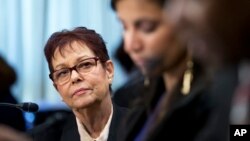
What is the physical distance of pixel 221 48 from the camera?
2.38 feet

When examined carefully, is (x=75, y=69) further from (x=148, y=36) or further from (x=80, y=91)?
(x=148, y=36)

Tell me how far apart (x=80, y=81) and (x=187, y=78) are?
33.2 inches

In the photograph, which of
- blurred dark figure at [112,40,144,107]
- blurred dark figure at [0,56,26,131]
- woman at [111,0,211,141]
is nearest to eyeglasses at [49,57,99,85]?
blurred dark figure at [112,40,144,107]

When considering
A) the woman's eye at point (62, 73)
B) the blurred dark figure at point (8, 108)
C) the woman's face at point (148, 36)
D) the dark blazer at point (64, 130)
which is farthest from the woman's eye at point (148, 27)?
the blurred dark figure at point (8, 108)

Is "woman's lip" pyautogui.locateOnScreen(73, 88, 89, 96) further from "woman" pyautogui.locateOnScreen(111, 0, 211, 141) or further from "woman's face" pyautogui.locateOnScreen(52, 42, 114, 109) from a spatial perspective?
"woman" pyautogui.locateOnScreen(111, 0, 211, 141)

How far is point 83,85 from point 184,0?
983 mm

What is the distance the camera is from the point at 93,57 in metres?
1.76

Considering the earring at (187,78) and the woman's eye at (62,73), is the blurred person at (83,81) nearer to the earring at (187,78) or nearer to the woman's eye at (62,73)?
the woman's eye at (62,73)

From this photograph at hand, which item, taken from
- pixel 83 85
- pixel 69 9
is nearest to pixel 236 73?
pixel 83 85

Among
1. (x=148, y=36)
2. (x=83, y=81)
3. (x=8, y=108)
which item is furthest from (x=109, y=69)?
(x=148, y=36)

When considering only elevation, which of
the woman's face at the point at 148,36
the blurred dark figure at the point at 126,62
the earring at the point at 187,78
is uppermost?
the woman's face at the point at 148,36

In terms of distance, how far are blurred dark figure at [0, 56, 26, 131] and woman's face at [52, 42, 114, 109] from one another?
12.7 inches

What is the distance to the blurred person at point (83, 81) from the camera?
1711 mm

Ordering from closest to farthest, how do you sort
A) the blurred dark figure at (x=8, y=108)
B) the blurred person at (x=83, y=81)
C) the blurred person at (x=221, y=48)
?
the blurred person at (x=221, y=48) < the blurred person at (x=83, y=81) < the blurred dark figure at (x=8, y=108)
